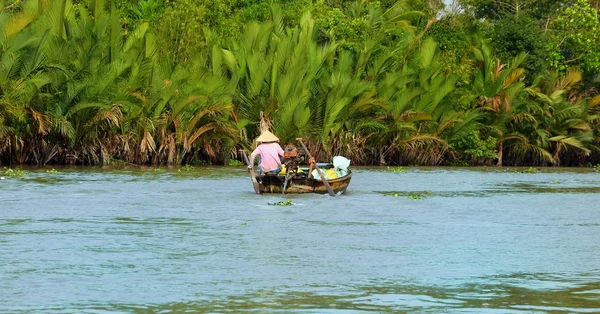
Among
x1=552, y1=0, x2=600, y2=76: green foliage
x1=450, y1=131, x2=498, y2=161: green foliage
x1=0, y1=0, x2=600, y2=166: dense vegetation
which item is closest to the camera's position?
x1=0, y1=0, x2=600, y2=166: dense vegetation

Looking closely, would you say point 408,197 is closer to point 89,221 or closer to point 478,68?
point 89,221

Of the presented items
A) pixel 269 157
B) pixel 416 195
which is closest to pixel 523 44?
pixel 416 195

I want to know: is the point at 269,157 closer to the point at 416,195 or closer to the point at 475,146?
the point at 416,195

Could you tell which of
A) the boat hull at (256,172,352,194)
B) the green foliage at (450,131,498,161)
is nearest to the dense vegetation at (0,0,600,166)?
the green foliage at (450,131,498,161)

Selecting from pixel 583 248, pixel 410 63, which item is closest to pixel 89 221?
pixel 583 248

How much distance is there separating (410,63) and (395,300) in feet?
97.8

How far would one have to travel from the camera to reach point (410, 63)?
40.5 metres

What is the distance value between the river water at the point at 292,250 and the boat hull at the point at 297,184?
182 mm

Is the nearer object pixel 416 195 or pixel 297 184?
pixel 297 184

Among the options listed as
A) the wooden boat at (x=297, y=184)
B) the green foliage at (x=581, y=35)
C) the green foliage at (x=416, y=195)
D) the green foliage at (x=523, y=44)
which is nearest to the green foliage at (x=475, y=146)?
the green foliage at (x=523, y=44)

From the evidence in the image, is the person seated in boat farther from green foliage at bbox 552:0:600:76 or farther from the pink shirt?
green foliage at bbox 552:0:600:76

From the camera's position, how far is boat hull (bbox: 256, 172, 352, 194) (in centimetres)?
2347

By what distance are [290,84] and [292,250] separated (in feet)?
69.4

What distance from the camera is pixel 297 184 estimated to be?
77.6 ft
